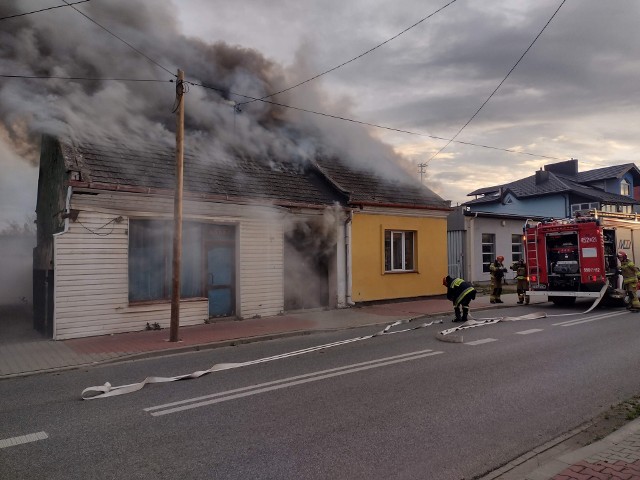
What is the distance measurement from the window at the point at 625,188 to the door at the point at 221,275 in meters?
33.9

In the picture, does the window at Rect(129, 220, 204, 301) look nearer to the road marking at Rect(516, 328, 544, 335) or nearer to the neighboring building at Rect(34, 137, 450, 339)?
the neighboring building at Rect(34, 137, 450, 339)

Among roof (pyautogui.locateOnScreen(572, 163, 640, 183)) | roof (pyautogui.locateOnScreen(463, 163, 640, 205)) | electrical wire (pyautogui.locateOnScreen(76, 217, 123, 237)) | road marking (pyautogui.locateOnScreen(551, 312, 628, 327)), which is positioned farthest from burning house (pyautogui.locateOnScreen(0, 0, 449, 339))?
roof (pyautogui.locateOnScreen(572, 163, 640, 183))

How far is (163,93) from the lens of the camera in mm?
10617

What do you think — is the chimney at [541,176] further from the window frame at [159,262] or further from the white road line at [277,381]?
the white road line at [277,381]

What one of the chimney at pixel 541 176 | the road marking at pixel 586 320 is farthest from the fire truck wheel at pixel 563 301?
the chimney at pixel 541 176

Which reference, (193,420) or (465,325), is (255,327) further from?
(193,420)

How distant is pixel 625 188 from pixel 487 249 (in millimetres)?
21224

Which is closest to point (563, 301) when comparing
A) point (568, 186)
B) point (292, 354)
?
point (292, 354)

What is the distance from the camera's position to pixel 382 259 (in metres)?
14.3

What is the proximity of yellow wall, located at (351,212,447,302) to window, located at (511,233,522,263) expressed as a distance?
8355 millimetres

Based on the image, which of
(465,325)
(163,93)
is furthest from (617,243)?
(163,93)

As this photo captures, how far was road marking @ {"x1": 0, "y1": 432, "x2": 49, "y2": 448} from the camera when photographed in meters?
4.12

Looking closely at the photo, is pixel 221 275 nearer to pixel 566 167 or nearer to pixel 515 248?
pixel 515 248

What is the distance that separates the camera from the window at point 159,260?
1021cm
